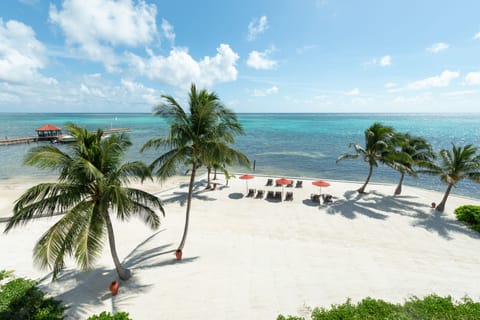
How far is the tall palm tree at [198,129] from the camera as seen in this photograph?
8.16 meters

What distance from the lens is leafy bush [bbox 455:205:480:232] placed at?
470 inches

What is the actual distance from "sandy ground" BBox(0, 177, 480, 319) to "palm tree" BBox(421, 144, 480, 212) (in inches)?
99.9

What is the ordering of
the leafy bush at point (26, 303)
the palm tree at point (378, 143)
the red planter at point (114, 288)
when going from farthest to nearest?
the palm tree at point (378, 143) < the red planter at point (114, 288) < the leafy bush at point (26, 303)

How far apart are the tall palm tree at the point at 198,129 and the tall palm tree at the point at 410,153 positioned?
12.5 metres

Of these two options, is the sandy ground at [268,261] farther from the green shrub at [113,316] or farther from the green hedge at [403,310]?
the green hedge at [403,310]

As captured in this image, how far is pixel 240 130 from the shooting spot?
28.7 feet

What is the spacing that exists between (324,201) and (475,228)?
802cm

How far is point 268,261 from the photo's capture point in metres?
8.49

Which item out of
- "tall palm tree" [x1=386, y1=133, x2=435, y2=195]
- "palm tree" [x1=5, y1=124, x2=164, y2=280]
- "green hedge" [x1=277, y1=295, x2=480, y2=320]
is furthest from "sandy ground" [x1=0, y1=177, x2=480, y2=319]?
"tall palm tree" [x1=386, y1=133, x2=435, y2=195]

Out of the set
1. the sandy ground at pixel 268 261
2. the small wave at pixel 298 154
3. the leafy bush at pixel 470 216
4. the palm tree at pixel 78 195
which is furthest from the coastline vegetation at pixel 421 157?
the small wave at pixel 298 154

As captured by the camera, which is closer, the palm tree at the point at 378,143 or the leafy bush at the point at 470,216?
the leafy bush at the point at 470,216

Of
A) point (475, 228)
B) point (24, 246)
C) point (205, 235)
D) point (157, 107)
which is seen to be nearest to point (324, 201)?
point (475, 228)

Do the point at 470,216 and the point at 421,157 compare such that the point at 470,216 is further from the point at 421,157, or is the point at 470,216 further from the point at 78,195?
the point at 78,195

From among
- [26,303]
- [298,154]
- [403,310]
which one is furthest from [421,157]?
[298,154]
